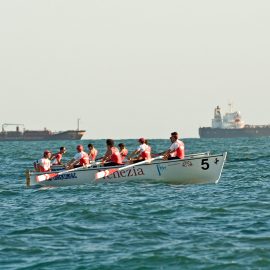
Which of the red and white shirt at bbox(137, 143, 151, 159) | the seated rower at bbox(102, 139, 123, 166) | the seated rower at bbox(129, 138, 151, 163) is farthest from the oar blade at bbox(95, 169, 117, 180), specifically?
the red and white shirt at bbox(137, 143, 151, 159)

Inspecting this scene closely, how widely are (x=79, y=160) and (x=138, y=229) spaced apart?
1440cm

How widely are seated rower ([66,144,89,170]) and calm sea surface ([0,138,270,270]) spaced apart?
12.8 feet

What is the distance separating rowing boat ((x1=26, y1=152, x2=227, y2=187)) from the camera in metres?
29.5

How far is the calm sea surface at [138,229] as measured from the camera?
14.8 meters

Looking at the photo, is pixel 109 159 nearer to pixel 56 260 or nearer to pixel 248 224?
pixel 248 224

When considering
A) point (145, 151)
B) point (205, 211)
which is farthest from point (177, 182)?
point (205, 211)

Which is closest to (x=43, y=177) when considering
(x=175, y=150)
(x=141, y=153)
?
(x=141, y=153)

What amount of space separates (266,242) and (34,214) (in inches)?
296

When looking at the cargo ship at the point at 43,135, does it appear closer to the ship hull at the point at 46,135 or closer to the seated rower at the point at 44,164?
the ship hull at the point at 46,135

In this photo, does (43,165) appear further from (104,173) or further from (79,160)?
(104,173)

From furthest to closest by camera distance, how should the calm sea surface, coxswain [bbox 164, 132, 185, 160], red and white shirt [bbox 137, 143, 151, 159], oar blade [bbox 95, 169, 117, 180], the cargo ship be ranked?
the cargo ship < red and white shirt [bbox 137, 143, 151, 159] < oar blade [bbox 95, 169, 117, 180] < coxswain [bbox 164, 132, 185, 160] < the calm sea surface

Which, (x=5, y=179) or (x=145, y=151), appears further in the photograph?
(x=5, y=179)

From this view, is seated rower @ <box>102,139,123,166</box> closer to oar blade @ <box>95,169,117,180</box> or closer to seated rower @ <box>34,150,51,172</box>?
oar blade @ <box>95,169,117,180</box>

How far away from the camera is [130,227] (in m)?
18.3
